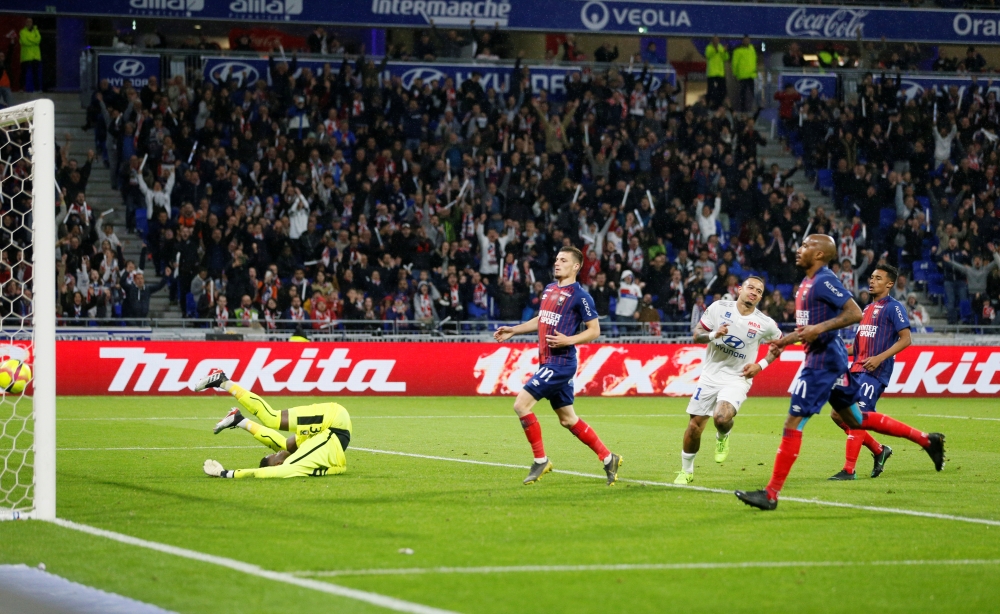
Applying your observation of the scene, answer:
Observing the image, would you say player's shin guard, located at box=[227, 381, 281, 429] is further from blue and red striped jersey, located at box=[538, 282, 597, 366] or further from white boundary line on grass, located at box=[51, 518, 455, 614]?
white boundary line on grass, located at box=[51, 518, 455, 614]

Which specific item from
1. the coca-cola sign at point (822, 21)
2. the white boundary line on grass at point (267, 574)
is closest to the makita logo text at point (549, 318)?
the white boundary line on grass at point (267, 574)

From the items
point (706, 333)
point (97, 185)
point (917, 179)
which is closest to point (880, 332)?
point (706, 333)

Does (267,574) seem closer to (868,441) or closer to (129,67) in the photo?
(868,441)

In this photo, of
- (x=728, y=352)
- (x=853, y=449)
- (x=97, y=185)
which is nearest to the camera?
(x=728, y=352)

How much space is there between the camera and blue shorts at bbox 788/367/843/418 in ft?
34.5

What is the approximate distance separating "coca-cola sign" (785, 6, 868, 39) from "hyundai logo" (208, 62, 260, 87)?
1555cm

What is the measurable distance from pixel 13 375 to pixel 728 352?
691cm

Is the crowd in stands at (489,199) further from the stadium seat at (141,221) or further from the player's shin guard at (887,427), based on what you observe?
the player's shin guard at (887,427)

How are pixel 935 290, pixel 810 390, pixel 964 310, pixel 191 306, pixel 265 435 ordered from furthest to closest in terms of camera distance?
pixel 935 290 < pixel 964 310 < pixel 191 306 < pixel 265 435 < pixel 810 390

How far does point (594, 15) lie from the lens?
36406mm

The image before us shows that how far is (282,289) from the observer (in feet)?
87.9

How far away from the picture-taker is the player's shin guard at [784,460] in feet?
34.2

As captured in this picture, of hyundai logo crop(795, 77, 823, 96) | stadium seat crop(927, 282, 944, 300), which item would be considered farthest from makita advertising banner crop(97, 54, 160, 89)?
stadium seat crop(927, 282, 944, 300)

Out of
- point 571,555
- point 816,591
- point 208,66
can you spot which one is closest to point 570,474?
point 571,555
